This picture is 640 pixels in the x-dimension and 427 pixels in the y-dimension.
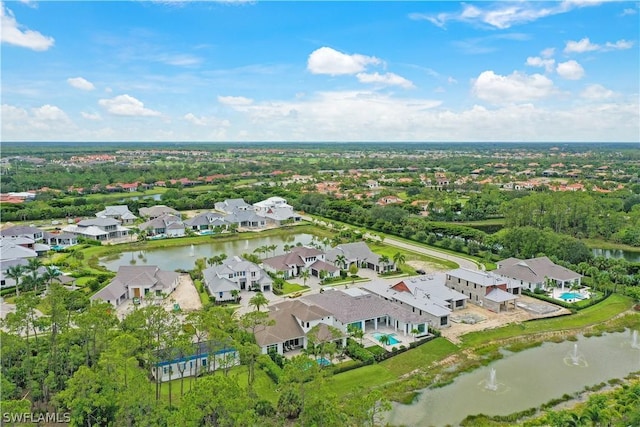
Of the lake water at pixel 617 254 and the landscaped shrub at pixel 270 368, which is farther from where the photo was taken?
the lake water at pixel 617 254

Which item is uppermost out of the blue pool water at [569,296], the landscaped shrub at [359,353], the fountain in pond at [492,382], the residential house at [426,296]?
the residential house at [426,296]

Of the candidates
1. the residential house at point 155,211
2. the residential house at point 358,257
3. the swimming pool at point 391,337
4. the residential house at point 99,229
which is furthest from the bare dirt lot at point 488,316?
the residential house at point 155,211

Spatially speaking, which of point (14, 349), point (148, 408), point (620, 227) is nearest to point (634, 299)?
point (620, 227)

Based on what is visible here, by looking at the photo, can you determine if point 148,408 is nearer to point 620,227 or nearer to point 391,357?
point 391,357

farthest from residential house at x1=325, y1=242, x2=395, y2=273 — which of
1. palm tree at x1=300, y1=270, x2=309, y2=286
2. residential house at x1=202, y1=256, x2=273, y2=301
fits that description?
residential house at x1=202, y1=256, x2=273, y2=301

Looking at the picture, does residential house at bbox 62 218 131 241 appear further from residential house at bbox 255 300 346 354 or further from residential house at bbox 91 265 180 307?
residential house at bbox 255 300 346 354

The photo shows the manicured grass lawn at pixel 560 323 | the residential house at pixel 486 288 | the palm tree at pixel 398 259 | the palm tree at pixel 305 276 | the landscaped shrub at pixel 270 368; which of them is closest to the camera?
the landscaped shrub at pixel 270 368

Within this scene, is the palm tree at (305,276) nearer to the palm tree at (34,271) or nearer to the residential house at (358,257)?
the residential house at (358,257)
